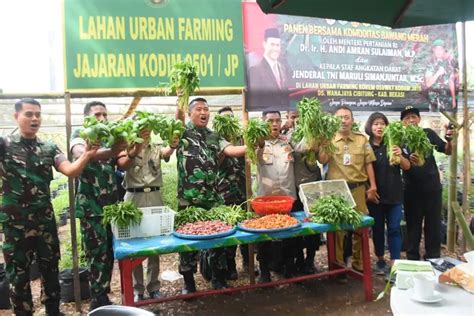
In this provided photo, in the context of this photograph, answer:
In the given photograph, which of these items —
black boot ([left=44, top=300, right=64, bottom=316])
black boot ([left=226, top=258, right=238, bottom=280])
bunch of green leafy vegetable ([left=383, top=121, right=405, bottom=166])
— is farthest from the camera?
black boot ([left=226, top=258, right=238, bottom=280])

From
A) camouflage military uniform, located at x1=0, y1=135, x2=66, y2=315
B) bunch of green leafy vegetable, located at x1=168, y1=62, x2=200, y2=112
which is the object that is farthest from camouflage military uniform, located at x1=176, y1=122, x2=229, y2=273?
camouflage military uniform, located at x1=0, y1=135, x2=66, y2=315

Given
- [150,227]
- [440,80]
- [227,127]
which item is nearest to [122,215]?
[150,227]

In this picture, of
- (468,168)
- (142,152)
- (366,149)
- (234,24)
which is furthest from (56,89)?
(468,168)

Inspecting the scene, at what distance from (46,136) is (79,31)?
147cm

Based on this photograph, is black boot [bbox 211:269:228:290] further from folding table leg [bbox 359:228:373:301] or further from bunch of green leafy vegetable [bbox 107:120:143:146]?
bunch of green leafy vegetable [bbox 107:120:143:146]

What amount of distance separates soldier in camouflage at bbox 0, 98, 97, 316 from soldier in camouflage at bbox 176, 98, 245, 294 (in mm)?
1070

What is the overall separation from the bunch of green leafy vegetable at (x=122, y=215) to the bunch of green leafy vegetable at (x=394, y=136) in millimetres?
2851

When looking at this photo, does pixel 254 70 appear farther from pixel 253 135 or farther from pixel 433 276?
pixel 433 276

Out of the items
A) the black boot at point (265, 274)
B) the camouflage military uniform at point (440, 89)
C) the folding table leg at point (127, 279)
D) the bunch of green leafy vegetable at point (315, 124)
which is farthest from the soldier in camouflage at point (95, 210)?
the camouflage military uniform at point (440, 89)

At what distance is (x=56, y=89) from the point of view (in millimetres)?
3979

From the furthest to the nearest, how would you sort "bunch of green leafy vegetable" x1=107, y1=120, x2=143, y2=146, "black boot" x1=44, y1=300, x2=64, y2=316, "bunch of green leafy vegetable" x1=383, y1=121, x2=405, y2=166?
"bunch of green leafy vegetable" x1=383, y1=121, x2=405, y2=166 < "black boot" x1=44, y1=300, x2=64, y2=316 < "bunch of green leafy vegetable" x1=107, y1=120, x2=143, y2=146

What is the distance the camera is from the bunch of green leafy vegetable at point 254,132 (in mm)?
3957

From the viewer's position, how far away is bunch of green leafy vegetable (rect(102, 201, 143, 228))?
10.8 feet

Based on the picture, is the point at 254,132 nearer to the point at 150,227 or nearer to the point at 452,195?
the point at 150,227
